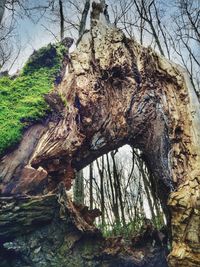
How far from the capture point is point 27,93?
4438 mm

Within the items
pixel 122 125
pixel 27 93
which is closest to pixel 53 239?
pixel 122 125

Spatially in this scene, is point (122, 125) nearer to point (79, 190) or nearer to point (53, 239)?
point (53, 239)

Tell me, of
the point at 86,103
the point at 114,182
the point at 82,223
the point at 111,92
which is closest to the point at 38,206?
the point at 82,223

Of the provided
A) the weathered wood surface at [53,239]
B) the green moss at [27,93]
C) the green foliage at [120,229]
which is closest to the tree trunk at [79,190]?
the green foliage at [120,229]

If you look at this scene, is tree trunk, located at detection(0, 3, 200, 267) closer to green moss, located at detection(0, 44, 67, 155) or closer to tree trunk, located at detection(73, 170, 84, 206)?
green moss, located at detection(0, 44, 67, 155)

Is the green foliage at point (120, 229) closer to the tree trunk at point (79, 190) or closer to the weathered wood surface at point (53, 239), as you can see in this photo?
the tree trunk at point (79, 190)

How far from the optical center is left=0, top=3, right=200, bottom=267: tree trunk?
3.54m

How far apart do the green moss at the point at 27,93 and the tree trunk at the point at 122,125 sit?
19 centimetres

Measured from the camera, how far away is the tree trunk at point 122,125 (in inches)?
139

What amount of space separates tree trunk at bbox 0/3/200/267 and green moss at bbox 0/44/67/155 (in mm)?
195

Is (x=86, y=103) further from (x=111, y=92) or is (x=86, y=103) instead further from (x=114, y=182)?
(x=114, y=182)

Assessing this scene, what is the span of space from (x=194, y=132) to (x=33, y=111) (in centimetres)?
221

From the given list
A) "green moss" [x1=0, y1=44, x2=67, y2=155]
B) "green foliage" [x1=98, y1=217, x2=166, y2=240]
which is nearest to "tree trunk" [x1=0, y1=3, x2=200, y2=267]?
"green moss" [x1=0, y1=44, x2=67, y2=155]

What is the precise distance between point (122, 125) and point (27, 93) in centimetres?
156
